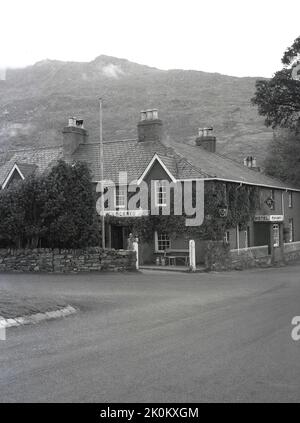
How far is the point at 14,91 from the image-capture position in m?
188

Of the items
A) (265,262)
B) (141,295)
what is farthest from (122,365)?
(265,262)

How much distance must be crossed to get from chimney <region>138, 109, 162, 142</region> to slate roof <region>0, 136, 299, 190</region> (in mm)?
414

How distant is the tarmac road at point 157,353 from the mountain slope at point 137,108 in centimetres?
8109

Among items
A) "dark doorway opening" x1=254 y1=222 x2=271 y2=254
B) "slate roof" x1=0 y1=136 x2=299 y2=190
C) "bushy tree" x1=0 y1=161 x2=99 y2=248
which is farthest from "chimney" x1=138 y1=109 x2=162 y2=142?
"bushy tree" x1=0 y1=161 x2=99 y2=248

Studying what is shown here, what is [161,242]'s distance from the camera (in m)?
35.6

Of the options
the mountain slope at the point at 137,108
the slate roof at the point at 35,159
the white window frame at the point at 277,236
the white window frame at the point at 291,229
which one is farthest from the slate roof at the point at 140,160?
the mountain slope at the point at 137,108

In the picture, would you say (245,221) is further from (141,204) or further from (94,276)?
(94,276)

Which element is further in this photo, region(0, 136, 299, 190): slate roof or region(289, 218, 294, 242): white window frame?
region(289, 218, 294, 242): white window frame

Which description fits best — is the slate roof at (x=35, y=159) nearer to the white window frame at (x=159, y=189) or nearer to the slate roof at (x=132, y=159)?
the slate roof at (x=132, y=159)

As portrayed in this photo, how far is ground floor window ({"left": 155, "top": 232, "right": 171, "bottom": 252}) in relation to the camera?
35.4 meters

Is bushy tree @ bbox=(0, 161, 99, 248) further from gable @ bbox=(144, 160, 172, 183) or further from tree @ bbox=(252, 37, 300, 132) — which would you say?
tree @ bbox=(252, 37, 300, 132)

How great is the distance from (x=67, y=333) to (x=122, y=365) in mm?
3153

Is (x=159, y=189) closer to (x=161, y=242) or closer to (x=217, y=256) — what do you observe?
(x=161, y=242)

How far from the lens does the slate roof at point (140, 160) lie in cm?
3559
